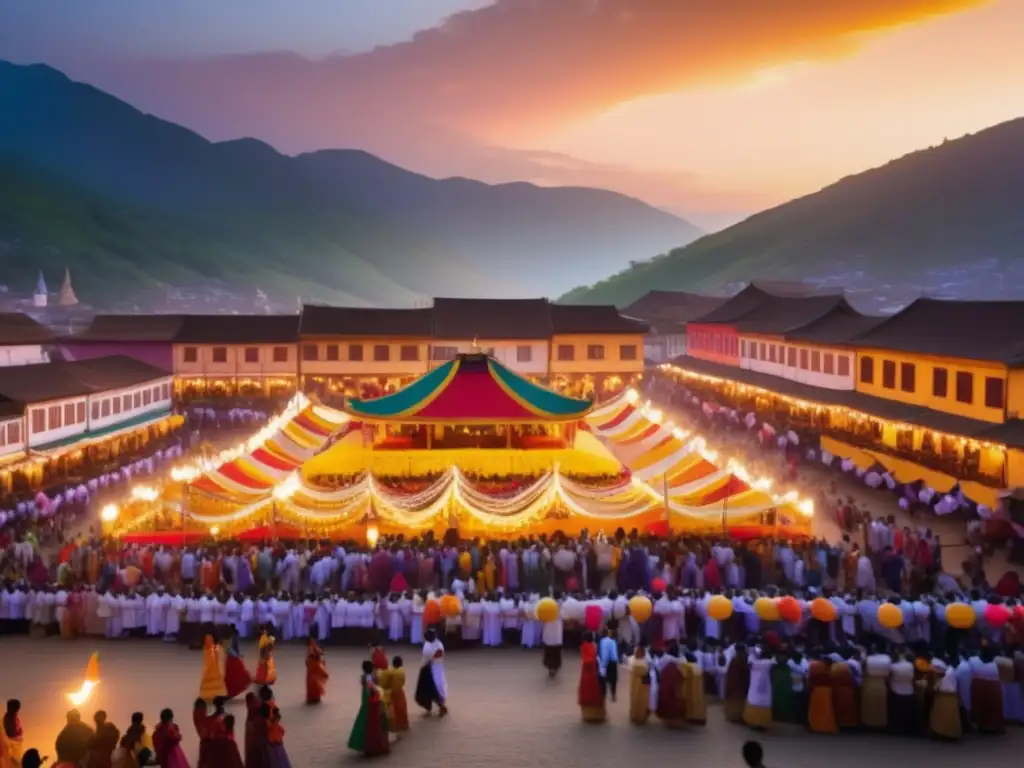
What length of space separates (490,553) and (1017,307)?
66.2ft

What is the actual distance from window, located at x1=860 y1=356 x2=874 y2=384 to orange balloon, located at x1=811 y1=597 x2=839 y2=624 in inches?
869

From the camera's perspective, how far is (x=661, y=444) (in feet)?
92.1

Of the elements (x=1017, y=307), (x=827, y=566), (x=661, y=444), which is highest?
(x=1017, y=307)

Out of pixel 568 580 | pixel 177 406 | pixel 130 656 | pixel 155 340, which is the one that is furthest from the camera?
pixel 155 340

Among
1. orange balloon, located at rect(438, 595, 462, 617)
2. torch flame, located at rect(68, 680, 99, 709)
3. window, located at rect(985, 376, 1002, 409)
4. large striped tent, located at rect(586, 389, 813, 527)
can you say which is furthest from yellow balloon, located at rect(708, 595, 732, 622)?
window, located at rect(985, 376, 1002, 409)

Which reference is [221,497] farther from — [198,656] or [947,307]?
[947,307]

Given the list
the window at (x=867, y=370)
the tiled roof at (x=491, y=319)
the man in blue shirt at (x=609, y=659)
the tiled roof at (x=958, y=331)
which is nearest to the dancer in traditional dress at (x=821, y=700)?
the man in blue shirt at (x=609, y=659)

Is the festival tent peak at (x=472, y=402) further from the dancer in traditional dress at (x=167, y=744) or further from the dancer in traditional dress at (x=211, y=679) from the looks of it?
the dancer in traditional dress at (x=167, y=744)

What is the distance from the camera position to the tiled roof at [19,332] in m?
50.0

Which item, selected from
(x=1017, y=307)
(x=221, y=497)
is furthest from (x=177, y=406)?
(x=1017, y=307)

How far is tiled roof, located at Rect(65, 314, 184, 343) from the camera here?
51.4 metres

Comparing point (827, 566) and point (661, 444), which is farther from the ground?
point (661, 444)

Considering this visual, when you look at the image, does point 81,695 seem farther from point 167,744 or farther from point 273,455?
point 273,455

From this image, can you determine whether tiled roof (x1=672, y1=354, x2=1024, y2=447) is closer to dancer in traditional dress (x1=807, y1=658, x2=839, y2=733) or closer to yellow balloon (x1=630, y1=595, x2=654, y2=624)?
yellow balloon (x1=630, y1=595, x2=654, y2=624)
